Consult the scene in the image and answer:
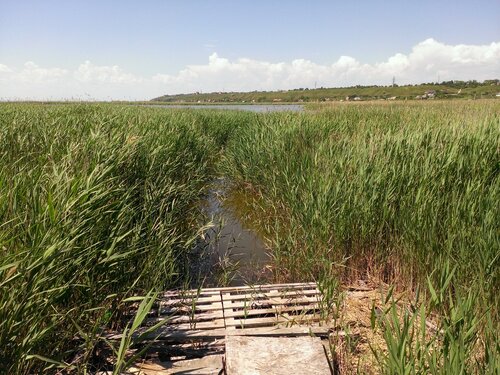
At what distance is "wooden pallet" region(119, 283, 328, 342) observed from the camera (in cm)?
291

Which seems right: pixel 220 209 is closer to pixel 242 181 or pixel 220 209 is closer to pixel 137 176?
pixel 242 181

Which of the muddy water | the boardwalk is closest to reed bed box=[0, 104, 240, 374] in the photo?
the boardwalk

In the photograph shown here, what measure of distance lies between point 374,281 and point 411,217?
89cm

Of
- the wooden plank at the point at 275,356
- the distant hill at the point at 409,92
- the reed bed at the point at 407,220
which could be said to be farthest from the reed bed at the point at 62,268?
the distant hill at the point at 409,92

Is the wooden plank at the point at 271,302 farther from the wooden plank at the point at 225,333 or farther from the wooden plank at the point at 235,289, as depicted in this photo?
the wooden plank at the point at 225,333

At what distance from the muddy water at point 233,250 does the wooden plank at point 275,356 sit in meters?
1.40

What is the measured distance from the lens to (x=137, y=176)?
15.9 feet

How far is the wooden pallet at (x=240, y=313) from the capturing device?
2.91 meters

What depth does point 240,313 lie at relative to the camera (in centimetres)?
328

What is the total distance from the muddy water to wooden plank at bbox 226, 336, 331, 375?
1.40 metres

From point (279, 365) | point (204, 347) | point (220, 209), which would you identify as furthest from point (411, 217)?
point (220, 209)

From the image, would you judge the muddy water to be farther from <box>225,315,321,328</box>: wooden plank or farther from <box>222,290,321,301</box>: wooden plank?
<box>225,315,321,328</box>: wooden plank

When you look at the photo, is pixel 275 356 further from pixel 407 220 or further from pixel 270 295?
pixel 407 220

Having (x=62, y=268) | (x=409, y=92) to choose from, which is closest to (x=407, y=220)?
(x=62, y=268)
